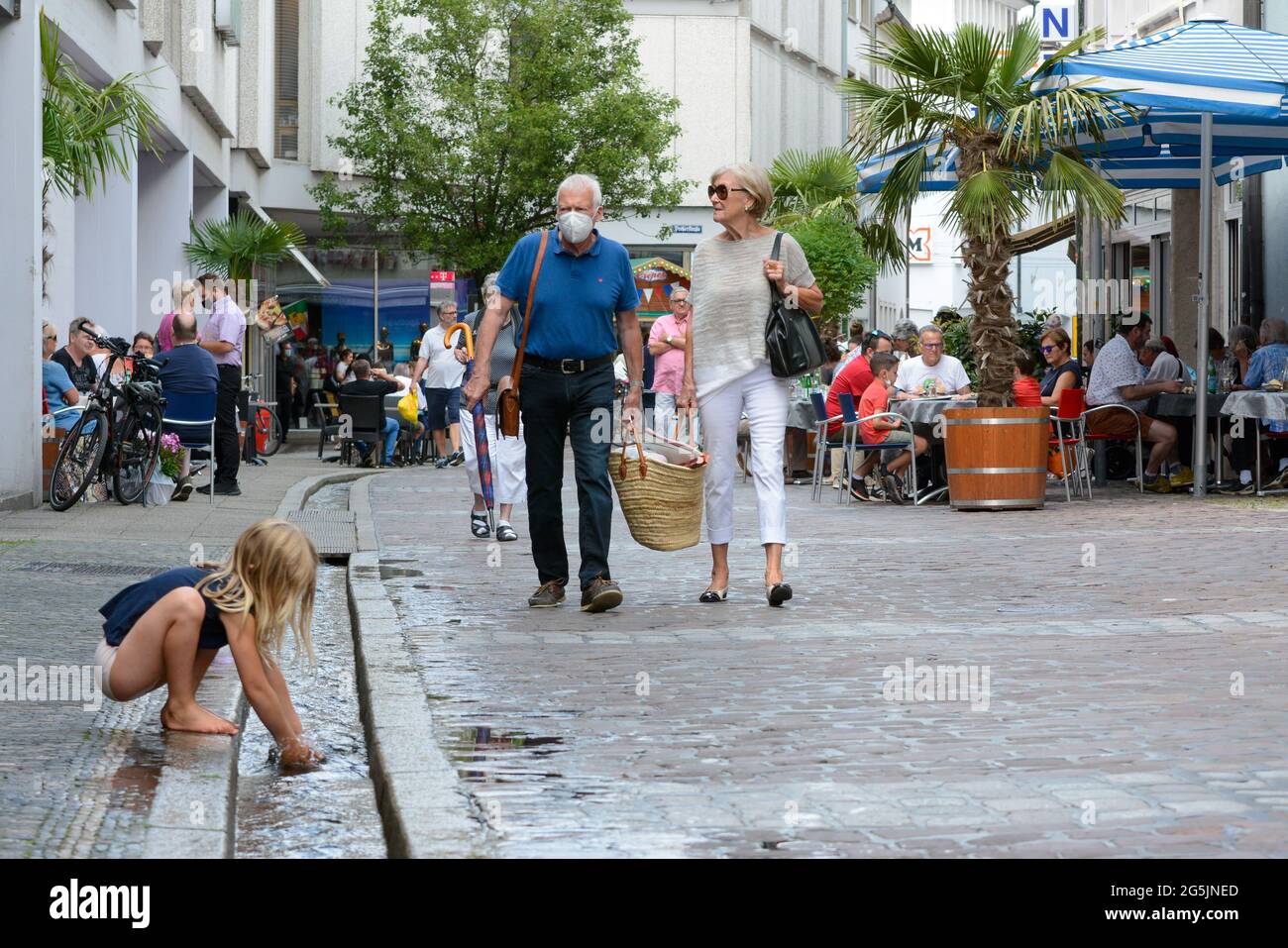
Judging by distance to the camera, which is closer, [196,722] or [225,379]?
[196,722]

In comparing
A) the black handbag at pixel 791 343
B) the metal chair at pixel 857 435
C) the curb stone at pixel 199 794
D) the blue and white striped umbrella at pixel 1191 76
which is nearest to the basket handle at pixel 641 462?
the black handbag at pixel 791 343

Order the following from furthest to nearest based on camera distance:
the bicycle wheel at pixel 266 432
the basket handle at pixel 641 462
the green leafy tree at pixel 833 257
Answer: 1. the green leafy tree at pixel 833 257
2. the bicycle wheel at pixel 266 432
3. the basket handle at pixel 641 462

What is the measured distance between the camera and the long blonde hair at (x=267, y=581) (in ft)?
18.3

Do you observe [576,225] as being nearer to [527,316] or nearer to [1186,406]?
[527,316]

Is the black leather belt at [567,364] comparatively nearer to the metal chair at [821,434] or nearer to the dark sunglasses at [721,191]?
the dark sunglasses at [721,191]

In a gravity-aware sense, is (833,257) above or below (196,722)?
above

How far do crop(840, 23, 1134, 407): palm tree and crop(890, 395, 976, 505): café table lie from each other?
3.18 ft

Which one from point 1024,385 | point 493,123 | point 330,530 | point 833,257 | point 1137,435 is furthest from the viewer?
point 493,123

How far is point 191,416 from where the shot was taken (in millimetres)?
15875

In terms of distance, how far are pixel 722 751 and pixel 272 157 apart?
4229 cm

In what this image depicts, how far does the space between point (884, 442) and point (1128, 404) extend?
312 centimetres

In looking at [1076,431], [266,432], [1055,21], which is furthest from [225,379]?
[1055,21]

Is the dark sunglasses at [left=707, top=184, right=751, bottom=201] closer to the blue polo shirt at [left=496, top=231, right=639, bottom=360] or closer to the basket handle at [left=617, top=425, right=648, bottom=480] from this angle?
the blue polo shirt at [left=496, top=231, right=639, bottom=360]

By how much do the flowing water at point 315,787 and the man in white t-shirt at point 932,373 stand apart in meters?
10.6
